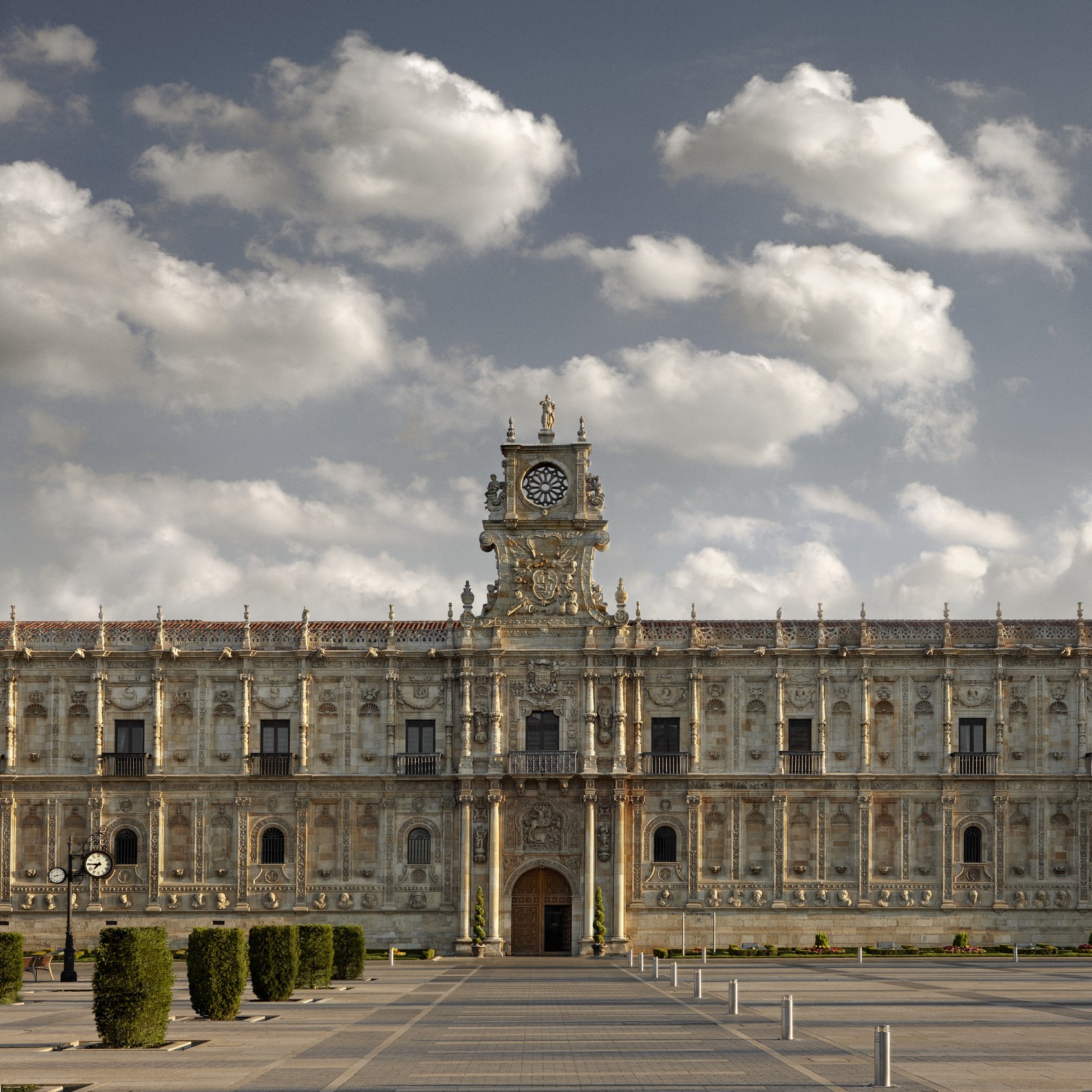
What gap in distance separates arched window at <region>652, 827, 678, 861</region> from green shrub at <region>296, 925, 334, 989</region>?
26.6 meters

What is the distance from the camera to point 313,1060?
28.4 meters

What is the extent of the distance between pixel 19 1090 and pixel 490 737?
47.9m

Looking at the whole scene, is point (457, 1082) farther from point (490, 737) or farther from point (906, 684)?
point (906, 684)

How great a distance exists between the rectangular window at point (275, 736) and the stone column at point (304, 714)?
3.38 feet

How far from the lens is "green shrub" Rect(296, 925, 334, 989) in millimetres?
45781

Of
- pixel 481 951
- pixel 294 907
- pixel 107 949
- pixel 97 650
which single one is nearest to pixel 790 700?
pixel 481 951

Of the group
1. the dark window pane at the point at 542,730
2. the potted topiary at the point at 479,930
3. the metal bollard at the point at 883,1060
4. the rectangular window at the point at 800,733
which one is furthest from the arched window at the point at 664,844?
the metal bollard at the point at 883,1060

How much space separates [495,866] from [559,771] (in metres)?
5.16

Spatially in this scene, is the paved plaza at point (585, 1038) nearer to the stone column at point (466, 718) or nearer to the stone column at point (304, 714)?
the stone column at point (466, 718)

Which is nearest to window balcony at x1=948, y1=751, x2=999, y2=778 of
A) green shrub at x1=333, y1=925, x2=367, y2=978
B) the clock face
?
green shrub at x1=333, y1=925, x2=367, y2=978

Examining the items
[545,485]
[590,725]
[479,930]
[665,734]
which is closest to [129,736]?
[479,930]

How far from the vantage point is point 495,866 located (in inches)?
2781

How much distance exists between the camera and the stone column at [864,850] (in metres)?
71.4

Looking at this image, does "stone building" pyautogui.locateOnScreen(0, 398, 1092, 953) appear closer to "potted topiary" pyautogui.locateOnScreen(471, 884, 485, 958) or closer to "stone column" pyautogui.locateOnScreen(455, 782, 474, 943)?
"stone column" pyautogui.locateOnScreen(455, 782, 474, 943)
